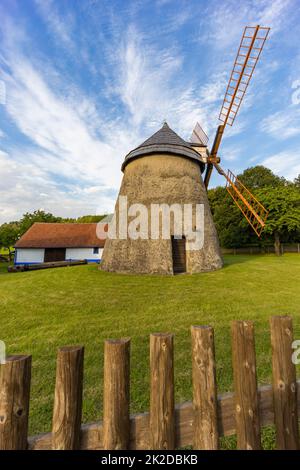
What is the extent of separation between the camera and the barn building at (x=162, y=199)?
388 inches

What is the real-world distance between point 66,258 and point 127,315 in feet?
61.0

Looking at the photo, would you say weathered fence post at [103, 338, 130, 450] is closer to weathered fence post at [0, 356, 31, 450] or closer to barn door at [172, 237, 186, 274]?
weathered fence post at [0, 356, 31, 450]

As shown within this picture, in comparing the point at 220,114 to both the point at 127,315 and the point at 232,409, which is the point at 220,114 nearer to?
the point at 127,315

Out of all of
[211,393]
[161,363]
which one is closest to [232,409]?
[211,393]

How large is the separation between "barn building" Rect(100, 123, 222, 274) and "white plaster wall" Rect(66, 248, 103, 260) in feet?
37.8

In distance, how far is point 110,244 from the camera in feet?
36.5

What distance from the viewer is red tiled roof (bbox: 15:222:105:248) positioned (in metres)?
21.6

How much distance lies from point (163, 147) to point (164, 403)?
10997mm

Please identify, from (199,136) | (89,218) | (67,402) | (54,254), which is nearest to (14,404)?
(67,402)

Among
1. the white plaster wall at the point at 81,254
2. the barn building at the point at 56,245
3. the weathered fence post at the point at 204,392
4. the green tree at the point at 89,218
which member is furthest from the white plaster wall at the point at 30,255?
the green tree at the point at 89,218

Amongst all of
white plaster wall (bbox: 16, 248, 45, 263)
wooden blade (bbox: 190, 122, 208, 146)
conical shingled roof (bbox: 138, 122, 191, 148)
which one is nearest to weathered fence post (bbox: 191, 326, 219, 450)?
conical shingled roof (bbox: 138, 122, 191, 148)

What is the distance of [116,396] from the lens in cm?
119

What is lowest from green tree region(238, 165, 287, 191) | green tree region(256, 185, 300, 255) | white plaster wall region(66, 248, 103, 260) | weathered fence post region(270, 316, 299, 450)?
weathered fence post region(270, 316, 299, 450)

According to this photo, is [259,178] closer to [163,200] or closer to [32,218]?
[163,200]
